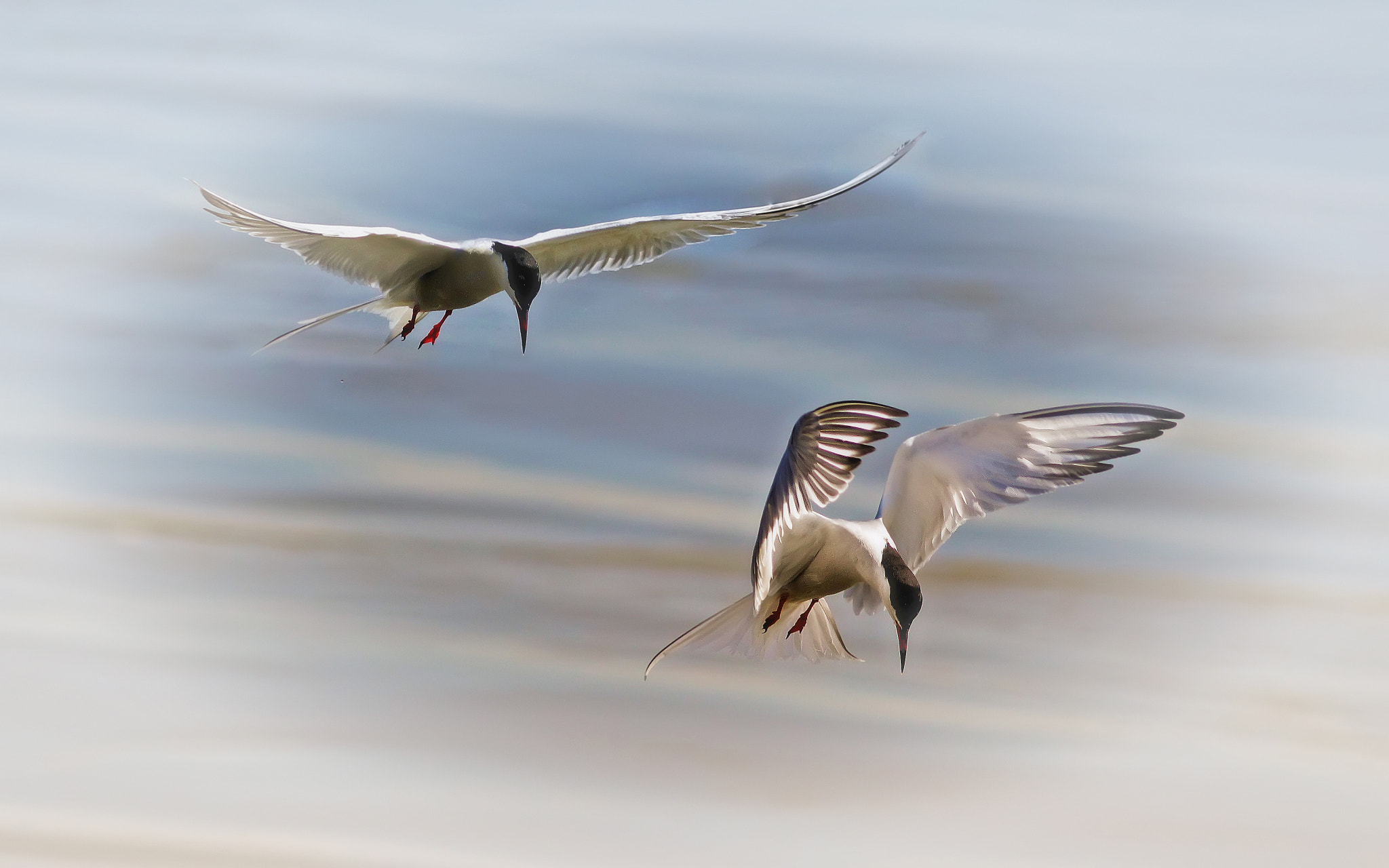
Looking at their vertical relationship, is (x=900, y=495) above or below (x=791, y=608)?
above

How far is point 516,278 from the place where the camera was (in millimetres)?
5922

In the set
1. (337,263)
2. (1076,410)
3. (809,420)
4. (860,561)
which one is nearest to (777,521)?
(809,420)

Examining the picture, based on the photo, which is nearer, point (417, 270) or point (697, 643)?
point (697, 643)

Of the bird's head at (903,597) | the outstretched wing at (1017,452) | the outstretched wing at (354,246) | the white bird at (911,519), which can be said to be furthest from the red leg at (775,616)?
the outstretched wing at (354,246)

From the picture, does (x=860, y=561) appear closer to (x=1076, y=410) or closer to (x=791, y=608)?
(x=791, y=608)

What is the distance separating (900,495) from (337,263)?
2814 millimetres

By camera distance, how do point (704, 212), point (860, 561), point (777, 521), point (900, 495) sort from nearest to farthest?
point (777, 521) < point (860, 561) < point (900, 495) < point (704, 212)

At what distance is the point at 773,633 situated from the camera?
5863mm

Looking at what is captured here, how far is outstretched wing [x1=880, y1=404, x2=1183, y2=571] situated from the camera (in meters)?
5.52

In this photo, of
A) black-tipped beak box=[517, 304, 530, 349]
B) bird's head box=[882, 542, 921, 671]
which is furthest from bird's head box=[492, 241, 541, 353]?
bird's head box=[882, 542, 921, 671]

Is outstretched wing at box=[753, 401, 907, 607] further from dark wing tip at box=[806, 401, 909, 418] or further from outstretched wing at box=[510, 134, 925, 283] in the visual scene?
outstretched wing at box=[510, 134, 925, 283]

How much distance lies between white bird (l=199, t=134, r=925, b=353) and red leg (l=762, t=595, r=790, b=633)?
5.49 feet

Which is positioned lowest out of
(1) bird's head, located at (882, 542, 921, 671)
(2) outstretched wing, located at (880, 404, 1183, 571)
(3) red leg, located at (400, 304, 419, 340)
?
(1) bird's head, located at (882, 542, 921, 671)

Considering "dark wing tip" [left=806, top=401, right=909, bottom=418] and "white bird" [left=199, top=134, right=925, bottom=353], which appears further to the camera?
"white bird" [left=199, top=134, right=925, bottom=353]
